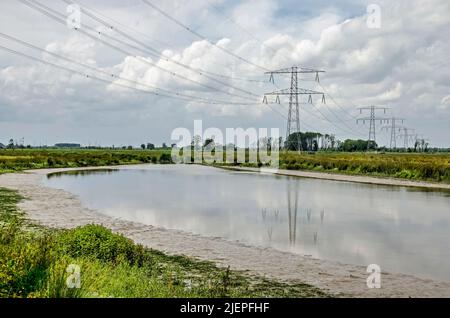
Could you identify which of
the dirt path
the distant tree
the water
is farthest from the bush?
the distant tree

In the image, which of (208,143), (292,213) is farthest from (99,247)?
(208,143)

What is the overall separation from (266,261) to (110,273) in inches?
211

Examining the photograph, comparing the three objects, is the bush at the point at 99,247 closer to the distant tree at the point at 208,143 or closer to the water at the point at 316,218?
the water at the point at 316,218

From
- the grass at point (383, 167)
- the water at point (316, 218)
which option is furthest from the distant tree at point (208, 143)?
the water at point (316, 218)

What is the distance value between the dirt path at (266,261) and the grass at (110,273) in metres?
0.69

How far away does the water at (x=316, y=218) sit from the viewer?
1602 centimetres

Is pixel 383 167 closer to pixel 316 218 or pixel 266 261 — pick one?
pixel 316 218

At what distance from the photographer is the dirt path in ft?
37.4

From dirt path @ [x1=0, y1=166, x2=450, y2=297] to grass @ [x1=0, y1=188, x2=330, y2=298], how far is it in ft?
2.28

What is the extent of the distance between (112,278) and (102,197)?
23.1 m

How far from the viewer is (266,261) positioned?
14.2 m
